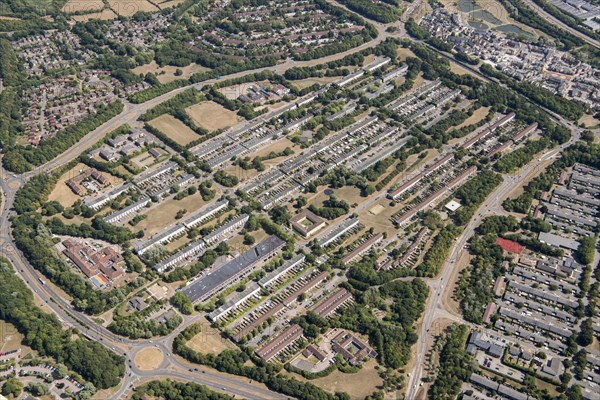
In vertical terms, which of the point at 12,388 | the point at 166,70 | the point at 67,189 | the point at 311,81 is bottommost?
the point at 12,388

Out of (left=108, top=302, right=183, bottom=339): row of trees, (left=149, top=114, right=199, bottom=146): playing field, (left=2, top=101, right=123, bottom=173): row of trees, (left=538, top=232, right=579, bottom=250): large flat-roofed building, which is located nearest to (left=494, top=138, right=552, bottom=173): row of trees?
(left=538, top=232, right=579, bottom=250): large flat-roofed building

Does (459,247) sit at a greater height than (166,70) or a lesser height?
lesser

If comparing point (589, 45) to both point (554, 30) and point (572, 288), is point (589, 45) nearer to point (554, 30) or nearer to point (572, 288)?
point (554, 30)

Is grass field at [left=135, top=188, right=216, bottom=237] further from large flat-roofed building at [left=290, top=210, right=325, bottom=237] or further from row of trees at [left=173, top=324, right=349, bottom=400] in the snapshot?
row of trees at [left=173, top=324, right=349, bottom=400]

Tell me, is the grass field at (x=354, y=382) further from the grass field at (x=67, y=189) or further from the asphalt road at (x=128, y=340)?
the grass field at (x=67, y=189)

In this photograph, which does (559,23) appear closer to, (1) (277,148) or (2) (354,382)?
(1) (277,148)

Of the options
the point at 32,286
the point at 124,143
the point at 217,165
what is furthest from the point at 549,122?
the point at 32,286

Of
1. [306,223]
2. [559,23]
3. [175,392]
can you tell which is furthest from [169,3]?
[175,392]
